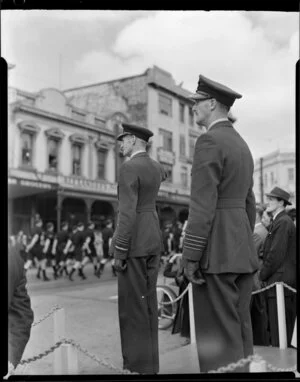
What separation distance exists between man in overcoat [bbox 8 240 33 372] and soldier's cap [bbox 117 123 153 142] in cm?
107

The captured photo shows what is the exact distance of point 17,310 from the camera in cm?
306

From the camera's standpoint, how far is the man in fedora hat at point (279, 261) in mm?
4594

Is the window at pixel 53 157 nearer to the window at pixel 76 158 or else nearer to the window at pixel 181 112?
the window at pixel 76 158

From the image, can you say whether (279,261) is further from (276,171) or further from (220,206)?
(220,206)

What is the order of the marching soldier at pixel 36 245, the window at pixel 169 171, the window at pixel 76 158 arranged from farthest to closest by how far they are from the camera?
the window at pixel 169 171 → the window at pixel 76 158 → the marching soldier at pixel 36 245

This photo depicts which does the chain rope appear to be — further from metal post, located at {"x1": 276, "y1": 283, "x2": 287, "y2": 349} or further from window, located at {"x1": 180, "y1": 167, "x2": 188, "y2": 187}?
metal post, located at {"x1": 276, "y1": 283, "x2": 287, "y2": 349}

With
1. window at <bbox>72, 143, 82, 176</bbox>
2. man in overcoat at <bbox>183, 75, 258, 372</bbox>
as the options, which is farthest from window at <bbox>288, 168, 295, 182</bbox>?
window at <bbox>72, 143, 82, 176</bbox>

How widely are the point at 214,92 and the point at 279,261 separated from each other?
2114 mm

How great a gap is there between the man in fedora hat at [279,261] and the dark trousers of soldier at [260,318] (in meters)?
0.06

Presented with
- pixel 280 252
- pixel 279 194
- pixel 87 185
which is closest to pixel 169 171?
pixel 87 185

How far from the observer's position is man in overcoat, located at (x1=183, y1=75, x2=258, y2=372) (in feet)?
9.73

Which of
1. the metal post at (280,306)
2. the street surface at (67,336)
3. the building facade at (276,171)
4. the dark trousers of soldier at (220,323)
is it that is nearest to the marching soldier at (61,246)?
the street surface at (67,336)

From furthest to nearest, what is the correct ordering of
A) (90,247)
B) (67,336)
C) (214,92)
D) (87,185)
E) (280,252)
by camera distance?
(90,247)
(280,252)
(87,185)
(67,336)
(214,92)

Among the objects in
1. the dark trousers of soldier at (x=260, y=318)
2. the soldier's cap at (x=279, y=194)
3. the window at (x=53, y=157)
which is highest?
the window at (x=53, y=157)
